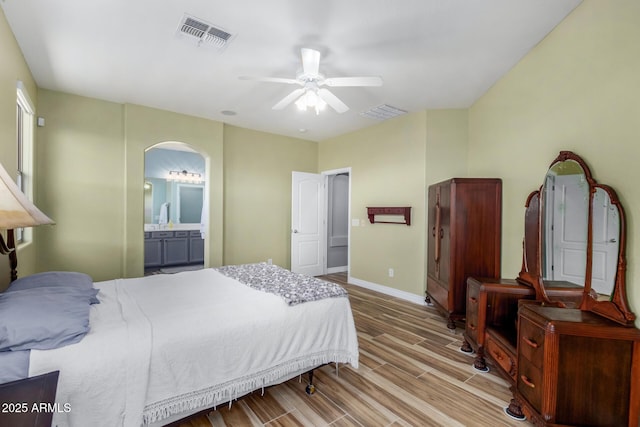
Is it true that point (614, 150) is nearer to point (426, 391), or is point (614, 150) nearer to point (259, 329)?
point (426, 391)

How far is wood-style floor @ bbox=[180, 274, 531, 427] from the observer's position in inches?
73.3

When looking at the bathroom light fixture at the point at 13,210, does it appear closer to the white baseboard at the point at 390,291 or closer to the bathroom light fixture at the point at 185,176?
the white baseboard at the point at 390,291

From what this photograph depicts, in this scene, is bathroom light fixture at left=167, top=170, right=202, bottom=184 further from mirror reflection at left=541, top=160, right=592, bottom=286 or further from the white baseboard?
mirror reflection at left=541, top=160, right=592, bottom=286

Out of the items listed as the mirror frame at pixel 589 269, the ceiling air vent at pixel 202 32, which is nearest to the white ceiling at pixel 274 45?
the ceiling air vent at pixel 202 32

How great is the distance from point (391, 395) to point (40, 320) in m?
2.16

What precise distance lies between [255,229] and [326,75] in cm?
306

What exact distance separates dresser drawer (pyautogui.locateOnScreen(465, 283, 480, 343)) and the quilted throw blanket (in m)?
1.19

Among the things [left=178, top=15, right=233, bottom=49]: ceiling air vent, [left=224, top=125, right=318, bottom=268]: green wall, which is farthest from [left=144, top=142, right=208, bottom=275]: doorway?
[left=178, top=15, right=233, bottom=49]: ceiling air vent

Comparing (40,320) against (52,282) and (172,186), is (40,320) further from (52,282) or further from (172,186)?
(172,186)

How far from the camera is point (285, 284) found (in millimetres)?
2463

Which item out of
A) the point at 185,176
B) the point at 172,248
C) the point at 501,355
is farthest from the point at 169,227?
the point at 501,355

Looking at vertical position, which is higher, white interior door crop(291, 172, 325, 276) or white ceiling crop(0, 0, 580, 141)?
white ceiling crop(0, 0, 580, 141)

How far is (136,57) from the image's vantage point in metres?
2.75

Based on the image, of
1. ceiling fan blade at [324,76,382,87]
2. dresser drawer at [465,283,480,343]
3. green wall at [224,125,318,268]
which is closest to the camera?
ceiling fan blade at [324,76,382,87]
